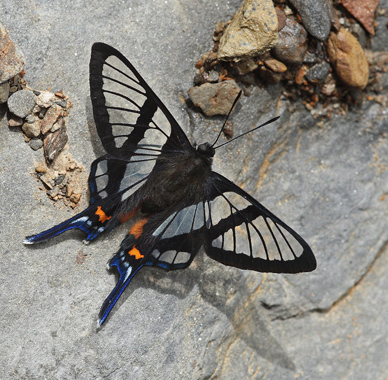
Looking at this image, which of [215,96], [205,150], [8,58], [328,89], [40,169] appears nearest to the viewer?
[8,58]

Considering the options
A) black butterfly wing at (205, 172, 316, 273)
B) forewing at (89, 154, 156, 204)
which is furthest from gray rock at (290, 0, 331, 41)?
forewing at (89, 154, 156, 204)

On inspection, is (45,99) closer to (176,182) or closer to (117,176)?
(117,176)

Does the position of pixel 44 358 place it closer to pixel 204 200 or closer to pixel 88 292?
pixel 88 292

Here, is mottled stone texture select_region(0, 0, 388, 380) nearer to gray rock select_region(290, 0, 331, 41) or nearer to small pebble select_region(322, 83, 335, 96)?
small pebble select_region(322, 83, 335, 96)

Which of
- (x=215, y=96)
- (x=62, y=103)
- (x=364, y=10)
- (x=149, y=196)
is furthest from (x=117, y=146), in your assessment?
(x=364, y=10)

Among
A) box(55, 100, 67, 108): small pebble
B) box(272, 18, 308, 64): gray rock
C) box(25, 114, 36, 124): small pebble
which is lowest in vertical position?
box(25, 114, 36, 124): small pebble
